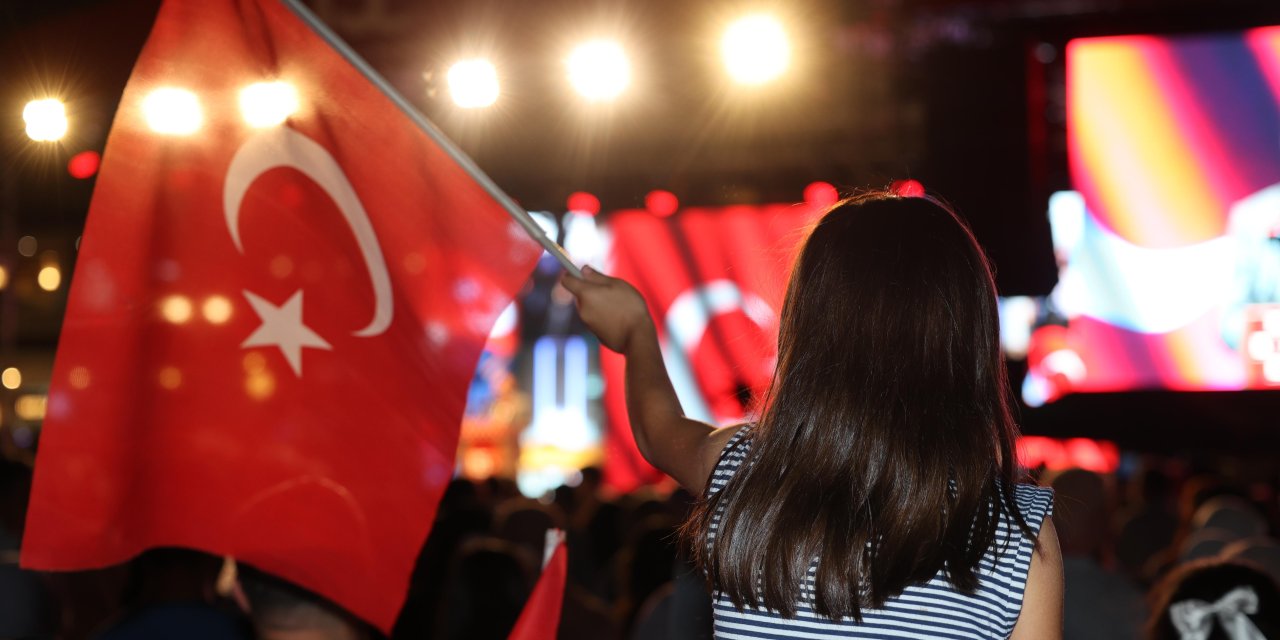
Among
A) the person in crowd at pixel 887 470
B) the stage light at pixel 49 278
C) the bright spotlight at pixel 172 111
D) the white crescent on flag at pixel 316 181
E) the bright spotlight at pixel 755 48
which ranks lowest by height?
the person in crowd at pixel 887 470

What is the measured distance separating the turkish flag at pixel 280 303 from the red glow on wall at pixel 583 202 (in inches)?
341

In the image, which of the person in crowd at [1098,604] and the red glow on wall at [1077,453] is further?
the red glow on wall at [1077,453]

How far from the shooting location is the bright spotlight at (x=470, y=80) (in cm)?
764

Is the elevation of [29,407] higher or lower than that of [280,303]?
higher

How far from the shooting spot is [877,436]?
168 cm

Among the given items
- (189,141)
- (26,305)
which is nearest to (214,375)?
(189,141)

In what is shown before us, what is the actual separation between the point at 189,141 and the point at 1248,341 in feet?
27.2

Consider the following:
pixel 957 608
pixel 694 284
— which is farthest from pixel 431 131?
pixel 694 284

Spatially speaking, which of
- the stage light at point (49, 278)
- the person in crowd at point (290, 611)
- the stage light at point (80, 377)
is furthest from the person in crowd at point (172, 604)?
the stage light at point (49, 278)

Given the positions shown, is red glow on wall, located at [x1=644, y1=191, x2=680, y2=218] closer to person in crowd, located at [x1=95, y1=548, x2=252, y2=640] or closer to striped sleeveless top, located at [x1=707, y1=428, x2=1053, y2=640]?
person in crowd, located at [x1=95, y1=548, x2=252, y2=640]

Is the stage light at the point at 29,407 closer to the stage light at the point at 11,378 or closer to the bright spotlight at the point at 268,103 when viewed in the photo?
the stage light at the point at 11,378

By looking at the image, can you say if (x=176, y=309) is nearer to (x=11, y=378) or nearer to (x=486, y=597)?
(x=486, y=597)

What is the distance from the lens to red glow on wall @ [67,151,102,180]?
7.32 m

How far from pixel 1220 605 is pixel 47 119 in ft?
12.0
